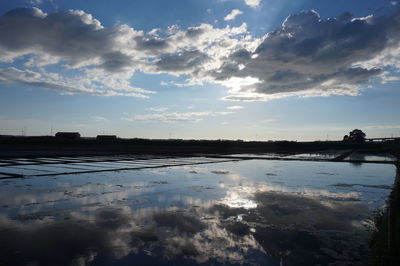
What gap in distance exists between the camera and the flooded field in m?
5.89

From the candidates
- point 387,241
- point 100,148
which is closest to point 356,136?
point 100,148

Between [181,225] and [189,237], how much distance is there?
1.00 meters

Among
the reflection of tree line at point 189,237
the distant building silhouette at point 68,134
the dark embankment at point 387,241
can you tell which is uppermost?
the distant building silhouette at point 68,134

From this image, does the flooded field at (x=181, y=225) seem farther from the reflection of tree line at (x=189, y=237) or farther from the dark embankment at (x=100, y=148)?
the dark embankment at (x=100, y=148)

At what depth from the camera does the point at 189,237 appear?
23.1 ft

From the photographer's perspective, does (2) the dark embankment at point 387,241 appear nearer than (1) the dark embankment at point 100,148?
Yes

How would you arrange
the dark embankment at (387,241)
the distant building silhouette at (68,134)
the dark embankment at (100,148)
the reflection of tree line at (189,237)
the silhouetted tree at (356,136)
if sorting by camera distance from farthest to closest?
the silhouetted tree at (356,136) → the distant building silhouette at (68,134) → the dark embankment at (100,148) → the reflection of tree line at (189,237) → the dark embankment at (387,241)

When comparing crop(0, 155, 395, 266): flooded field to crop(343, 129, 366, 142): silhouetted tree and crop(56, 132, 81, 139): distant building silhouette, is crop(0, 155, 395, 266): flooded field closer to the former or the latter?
crop(56, 132, 81, 139): distant building silhouette

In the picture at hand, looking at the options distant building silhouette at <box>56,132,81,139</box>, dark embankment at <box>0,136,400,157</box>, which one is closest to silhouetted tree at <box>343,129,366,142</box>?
dark embankment at <box>0,136,400,157</box>

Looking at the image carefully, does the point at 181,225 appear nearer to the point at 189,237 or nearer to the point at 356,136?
the point at 189,237

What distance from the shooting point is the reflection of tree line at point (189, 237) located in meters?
5.82

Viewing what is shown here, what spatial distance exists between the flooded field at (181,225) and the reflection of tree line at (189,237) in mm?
22

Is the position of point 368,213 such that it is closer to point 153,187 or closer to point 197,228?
point 197,228

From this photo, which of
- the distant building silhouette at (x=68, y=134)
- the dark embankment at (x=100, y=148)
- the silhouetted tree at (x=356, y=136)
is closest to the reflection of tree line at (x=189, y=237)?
the dark embankment at (x=100, y=148)
